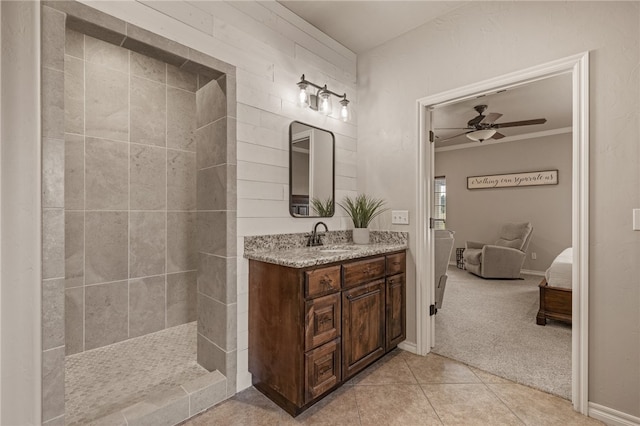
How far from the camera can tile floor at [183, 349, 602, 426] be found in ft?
5.71

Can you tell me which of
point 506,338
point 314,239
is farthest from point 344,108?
point 506,338

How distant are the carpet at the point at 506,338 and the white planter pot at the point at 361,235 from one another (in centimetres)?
110

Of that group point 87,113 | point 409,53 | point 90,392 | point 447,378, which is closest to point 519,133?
point 409,53

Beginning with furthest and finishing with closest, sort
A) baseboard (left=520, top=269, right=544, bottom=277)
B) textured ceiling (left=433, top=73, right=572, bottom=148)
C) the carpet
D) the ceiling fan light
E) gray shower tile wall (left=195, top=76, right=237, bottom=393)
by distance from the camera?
baseboard (left=520, top=269, right=544, bottom=277), the ceiling fan light, textured ceiling (left=433, top=73, right=572, bottom=148), the carpet, gray shower tile wall (left=195, top=76, right=237, bottom=393)

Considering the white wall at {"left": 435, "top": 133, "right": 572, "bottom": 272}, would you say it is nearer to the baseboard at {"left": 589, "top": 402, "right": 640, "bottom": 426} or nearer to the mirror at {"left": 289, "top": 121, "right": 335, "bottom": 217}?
the baseboard at {"left": 589, "top": 402, "right": 640, "bottom": 426}

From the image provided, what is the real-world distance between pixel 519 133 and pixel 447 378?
5.30m

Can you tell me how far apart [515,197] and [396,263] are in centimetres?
477

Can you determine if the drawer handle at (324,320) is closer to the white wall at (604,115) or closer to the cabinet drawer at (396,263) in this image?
the cabinet drawer at (396,263)

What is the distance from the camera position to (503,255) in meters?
5.23

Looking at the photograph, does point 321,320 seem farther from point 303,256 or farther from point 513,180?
point 513,180

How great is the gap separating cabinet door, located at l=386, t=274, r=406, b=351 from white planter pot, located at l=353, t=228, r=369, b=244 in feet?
1.42

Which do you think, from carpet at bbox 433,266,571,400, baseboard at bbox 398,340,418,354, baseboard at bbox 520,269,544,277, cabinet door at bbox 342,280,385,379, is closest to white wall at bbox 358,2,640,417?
carpet at bbox 433,266,571,400

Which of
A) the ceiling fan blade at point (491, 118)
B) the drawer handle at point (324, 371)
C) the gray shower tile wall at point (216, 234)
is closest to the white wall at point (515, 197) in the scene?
the ceiling fan blade at point (491, 118)

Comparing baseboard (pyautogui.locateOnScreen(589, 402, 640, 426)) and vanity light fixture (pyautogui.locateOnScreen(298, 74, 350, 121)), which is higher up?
vanity light fixture (pyautogui.locateOnScreen(298, 74, 350, 121))
